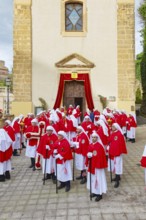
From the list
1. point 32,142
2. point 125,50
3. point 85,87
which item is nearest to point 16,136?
point 32,142

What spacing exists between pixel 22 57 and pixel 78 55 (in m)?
3.90

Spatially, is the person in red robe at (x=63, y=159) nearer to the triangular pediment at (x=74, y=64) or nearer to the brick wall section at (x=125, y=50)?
the triangular pediment at (x=74, y=64)

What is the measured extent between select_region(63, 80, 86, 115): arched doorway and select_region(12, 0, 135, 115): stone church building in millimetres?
478

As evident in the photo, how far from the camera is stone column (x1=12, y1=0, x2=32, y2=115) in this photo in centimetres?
1938

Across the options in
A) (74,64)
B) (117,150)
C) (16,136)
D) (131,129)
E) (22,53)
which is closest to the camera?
(117,150)

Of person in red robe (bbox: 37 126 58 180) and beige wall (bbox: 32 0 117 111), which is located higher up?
beige wall (bbox: 32 0 117 111)

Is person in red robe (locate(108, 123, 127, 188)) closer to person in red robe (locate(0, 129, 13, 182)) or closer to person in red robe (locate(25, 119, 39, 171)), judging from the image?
person in red robe (locate(25, 119, 39, 171))

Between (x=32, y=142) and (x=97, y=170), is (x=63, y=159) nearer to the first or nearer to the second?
(x=97, y=170)

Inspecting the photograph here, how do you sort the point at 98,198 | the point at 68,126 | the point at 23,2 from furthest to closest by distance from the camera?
the point at 23,2, the point at 68,126, the point at 98,198

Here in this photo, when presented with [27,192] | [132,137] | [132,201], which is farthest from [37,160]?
[132,137]

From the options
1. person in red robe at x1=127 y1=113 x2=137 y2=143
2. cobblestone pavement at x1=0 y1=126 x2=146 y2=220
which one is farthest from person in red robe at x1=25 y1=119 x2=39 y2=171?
person in red robe at x1=127 y1=113 x2=137 y2=143

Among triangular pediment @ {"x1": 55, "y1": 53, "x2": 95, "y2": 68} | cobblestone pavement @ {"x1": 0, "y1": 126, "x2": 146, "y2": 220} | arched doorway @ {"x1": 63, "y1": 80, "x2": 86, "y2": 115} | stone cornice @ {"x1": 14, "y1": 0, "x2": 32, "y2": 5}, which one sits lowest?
cobblestone pavement @ {"x1": 0, "y1": 126, "x2": 146, "y2": 220}

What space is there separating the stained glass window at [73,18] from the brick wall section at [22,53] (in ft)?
8.77

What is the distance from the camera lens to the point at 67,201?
6828 millimetres
